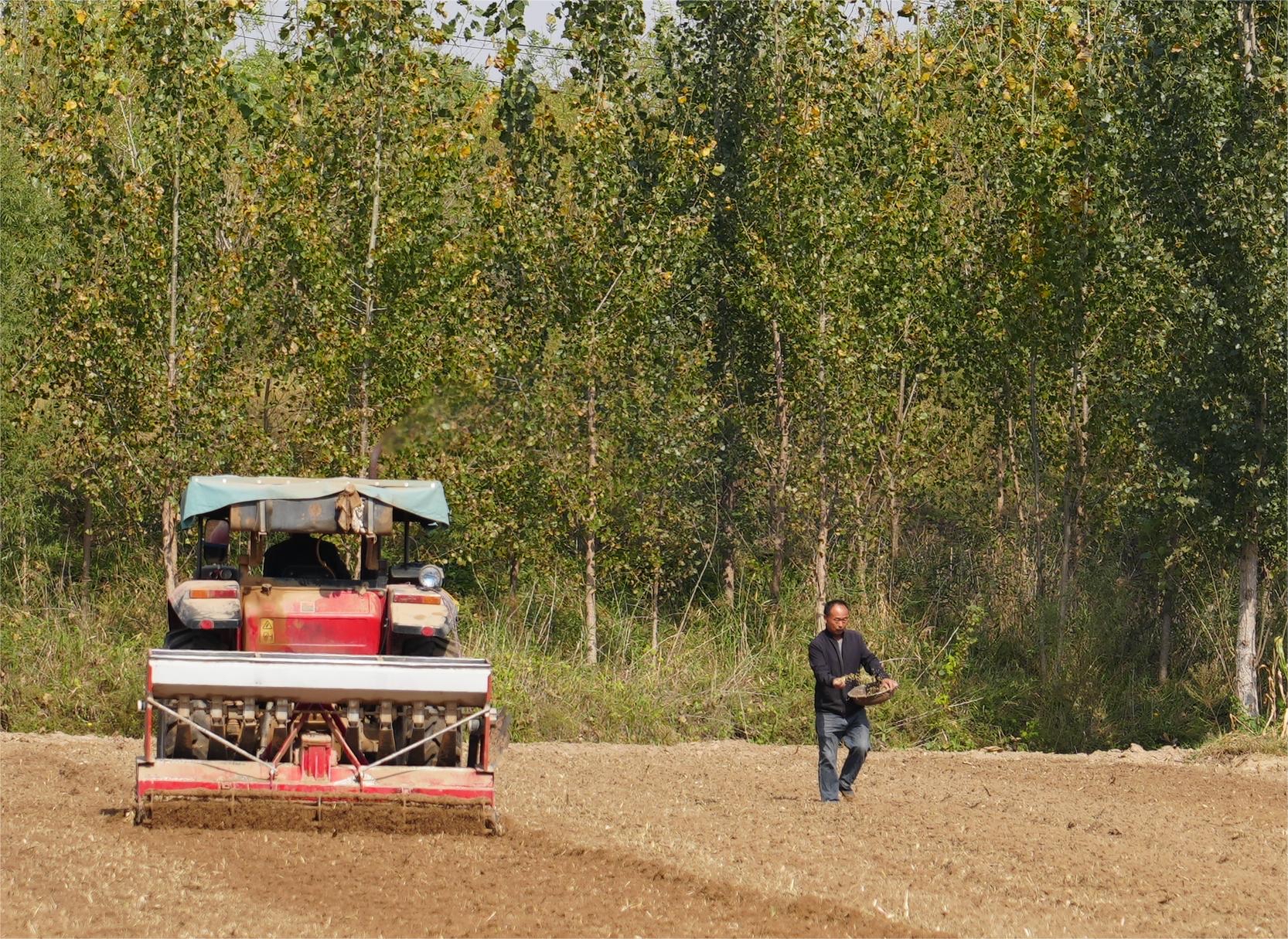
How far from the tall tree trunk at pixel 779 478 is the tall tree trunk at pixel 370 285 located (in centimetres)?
604

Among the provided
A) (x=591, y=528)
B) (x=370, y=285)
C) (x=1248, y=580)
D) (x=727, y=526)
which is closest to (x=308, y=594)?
(x=370, y=285)

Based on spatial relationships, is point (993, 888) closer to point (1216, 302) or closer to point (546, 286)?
point (1216, 302)

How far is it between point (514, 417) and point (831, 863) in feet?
44.7

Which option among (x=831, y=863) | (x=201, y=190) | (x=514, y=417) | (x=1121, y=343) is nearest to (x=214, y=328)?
(x=201, y=190)

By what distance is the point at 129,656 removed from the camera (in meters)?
21.2

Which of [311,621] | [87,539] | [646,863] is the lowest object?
[646,863]

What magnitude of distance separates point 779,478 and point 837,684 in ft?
41.4

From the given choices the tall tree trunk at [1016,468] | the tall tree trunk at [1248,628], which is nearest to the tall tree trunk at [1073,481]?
the tall tree trunk at [1016,468]

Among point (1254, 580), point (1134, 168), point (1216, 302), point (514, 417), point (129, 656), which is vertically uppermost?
point (1134, 168)

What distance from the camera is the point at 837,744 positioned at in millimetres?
13820

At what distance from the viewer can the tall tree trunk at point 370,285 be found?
74.5 ft

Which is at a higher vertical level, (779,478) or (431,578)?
(779,478)

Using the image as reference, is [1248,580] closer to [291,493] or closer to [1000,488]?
[1000,488]

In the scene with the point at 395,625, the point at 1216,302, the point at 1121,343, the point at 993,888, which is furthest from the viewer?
the point at 1121,343
